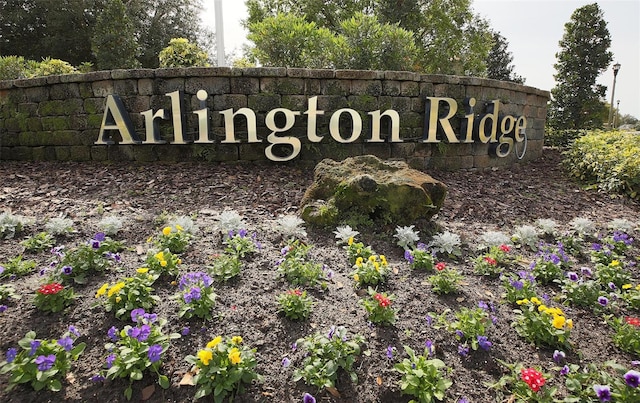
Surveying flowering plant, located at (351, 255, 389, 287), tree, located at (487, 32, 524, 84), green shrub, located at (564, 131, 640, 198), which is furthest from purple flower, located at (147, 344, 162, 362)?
tree, located at (487, 32, 524, 84)

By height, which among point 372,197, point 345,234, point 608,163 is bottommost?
point 345,234

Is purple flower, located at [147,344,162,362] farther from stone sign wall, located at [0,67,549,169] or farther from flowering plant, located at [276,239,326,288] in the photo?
stone sign wall, located at [0,67,549,169]

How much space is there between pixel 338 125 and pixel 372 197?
6.37 ft

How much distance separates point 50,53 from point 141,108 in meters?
13.1

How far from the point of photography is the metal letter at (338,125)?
4.61m

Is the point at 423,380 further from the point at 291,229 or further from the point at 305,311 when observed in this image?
the point at 291,229

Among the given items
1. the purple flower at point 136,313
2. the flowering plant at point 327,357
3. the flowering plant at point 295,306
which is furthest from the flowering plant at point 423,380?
the purple flower at point 136,313

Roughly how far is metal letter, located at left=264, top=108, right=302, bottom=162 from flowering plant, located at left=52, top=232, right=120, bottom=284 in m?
2.59

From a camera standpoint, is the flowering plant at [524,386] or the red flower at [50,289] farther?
the red flower at [50,289]

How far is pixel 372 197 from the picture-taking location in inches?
120

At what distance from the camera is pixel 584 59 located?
42.5 feet

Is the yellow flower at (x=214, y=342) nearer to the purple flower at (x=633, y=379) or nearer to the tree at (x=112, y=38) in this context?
the purple flower at (x=633, y=379)

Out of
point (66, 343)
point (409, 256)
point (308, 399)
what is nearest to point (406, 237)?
point (409, 256)

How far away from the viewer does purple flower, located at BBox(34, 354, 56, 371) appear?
143cm
